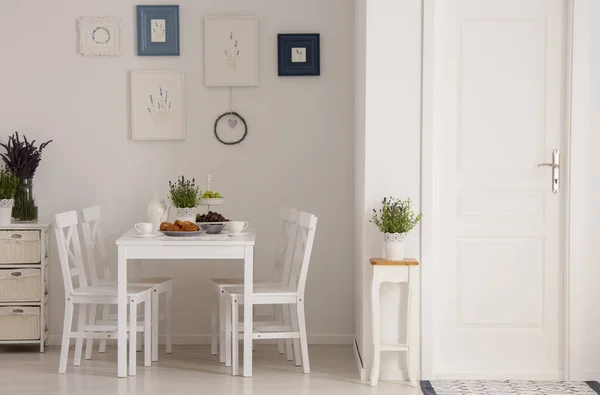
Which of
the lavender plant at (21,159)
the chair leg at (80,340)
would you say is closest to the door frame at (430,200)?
the chair leg at (80,340)

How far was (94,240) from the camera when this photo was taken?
5.05m

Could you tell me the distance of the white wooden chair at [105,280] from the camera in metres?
4.84

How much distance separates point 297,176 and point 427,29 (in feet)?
4.48

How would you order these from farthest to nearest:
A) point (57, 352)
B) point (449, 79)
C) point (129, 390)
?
point (57, 352), point (449, 79), point (129, 390)

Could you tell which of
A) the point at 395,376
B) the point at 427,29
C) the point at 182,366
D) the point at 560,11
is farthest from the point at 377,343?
the point at 560,11

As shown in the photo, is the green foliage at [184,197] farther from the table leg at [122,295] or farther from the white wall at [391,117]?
the white wall at [391,117]

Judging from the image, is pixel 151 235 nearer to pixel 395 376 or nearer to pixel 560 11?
pixel 395 376

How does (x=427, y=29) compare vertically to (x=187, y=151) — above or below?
above

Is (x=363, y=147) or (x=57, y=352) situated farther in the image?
(x=57, y=352)

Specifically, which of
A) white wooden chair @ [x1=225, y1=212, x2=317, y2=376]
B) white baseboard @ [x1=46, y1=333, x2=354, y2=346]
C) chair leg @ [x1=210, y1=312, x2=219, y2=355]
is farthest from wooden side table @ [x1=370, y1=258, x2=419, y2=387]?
chair leg @ [x1=210, y1=312, x2=219, y2=355]

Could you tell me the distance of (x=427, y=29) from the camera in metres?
4.40

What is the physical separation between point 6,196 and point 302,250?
1.80 m

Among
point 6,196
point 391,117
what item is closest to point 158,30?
point 6,196

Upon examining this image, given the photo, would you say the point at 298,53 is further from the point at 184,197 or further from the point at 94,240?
the point at 94,240
